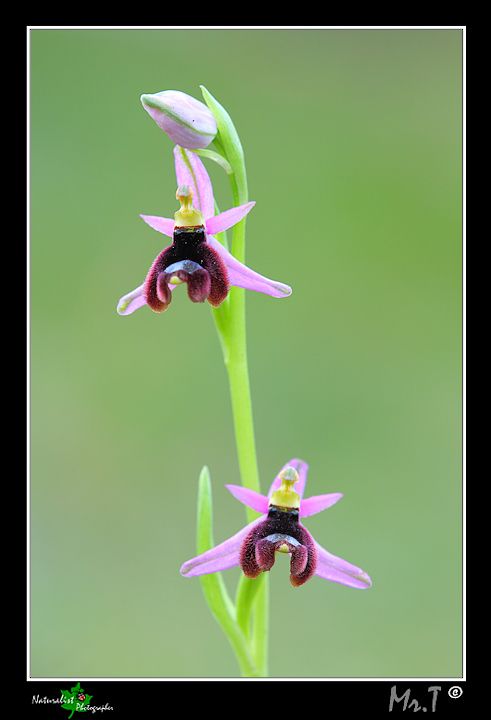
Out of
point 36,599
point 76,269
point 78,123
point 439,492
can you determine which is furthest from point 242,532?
point 78,123

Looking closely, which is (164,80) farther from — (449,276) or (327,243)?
(449,276)

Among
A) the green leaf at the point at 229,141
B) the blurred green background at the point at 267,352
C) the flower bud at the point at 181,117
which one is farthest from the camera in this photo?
the blurred green background at the point at 267,352

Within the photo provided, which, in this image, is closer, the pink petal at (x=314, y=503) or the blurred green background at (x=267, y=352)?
the pink petal at (x=314, y=503)

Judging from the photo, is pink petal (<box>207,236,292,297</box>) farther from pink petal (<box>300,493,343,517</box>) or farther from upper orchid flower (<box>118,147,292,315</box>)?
pink petal (<box>300,493,343,517</box>)

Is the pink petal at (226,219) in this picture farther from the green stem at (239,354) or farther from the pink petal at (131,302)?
the pink petal at (131,302)

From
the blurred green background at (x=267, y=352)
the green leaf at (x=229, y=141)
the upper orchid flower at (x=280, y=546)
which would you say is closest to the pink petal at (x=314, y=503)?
the upper orchid flower at (x=280, y=546)
